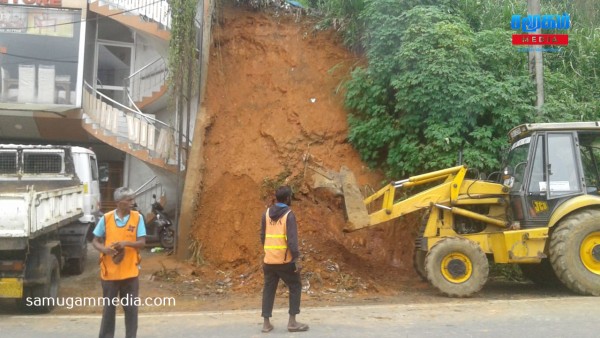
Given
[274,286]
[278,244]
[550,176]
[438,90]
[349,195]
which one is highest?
[438,90]

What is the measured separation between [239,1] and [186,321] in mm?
9838

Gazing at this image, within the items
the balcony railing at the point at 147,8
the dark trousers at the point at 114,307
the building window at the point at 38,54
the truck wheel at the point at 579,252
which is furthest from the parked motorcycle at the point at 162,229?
the truck wheel at the point at 579,252

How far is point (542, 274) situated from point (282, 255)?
5.64 meters

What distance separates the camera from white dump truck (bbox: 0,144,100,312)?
7516 millimetres

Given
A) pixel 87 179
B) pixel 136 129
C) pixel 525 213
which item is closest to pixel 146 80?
pixel 136 129

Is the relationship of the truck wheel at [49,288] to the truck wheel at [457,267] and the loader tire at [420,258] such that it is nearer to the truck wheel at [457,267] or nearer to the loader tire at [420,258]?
the truck wheel at [457,267]

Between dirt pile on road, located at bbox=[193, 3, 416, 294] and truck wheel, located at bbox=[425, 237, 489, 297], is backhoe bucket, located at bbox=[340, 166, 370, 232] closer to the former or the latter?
dirt pile on road, located at bbox=[193, 3, 416, 294]

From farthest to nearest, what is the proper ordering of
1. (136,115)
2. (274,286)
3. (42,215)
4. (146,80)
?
(146,80) → (136,115) → (42,215) → (274,286)

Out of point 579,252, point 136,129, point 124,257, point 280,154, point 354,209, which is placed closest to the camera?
point 124,257

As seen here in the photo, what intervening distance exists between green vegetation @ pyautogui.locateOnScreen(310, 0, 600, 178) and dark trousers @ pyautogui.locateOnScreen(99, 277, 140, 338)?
6.96 metres

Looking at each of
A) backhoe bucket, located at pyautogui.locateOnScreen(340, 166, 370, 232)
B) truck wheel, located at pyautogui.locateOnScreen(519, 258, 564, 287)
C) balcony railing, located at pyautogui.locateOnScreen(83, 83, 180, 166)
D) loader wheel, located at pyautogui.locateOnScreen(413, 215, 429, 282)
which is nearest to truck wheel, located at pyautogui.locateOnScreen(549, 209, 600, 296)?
truck wheel, located at pyautogui.locateOnScreen(519, 258, 564, 287)

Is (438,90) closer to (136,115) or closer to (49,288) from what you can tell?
(136,115)

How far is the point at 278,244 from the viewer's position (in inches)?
272

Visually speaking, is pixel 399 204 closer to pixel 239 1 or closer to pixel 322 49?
pixel 322 49
